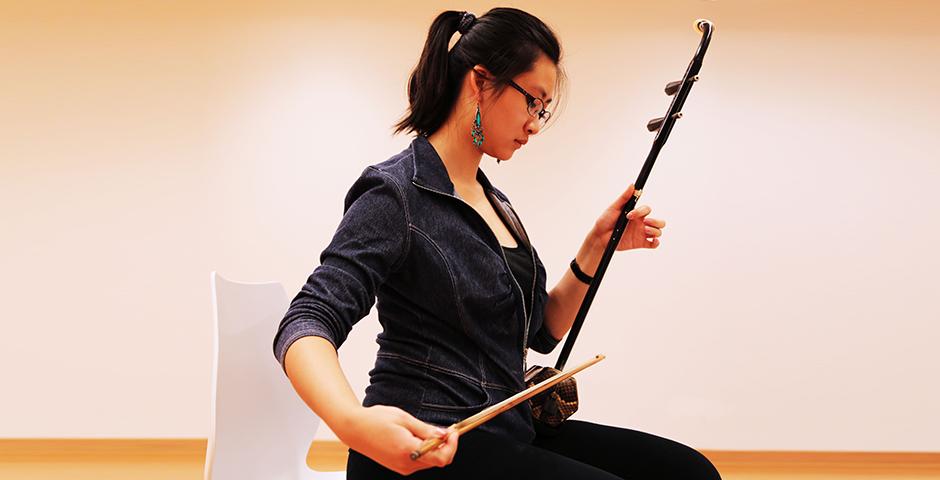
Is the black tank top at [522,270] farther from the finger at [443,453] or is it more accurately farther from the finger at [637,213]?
the finger at [443,453]

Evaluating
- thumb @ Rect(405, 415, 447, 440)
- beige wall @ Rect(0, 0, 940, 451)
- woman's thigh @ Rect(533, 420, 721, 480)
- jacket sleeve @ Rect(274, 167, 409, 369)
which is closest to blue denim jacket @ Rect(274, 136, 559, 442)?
jacket sleeve @ Rect(274, 167, 409, 369)

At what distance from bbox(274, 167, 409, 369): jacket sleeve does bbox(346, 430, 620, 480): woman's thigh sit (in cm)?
18

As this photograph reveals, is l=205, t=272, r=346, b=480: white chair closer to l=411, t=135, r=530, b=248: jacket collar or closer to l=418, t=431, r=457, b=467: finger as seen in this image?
l=411, t=135, r=530, b=248: jacket collar

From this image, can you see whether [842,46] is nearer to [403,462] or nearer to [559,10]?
[559,10]

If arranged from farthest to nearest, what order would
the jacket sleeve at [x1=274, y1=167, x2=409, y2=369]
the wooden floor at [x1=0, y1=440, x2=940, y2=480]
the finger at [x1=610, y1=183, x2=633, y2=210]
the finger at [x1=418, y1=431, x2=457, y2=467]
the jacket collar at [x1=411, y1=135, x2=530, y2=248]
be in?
the wooden floor at [x1=0, y1=440, x2=940, y2=480] < the finger at [x1=610, y1=183, x2=633, y2=210] < the jacket collar at [x1=411, y1=135, x2=530, y2=248] < the jacket sleeve at [x1=274, y1=167, x2=409, y2=369] < the finger at [x1=418, y1=431, x2=457, y2=467]

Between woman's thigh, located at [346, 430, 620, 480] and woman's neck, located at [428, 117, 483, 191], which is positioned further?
woman's neck, located at [428, 117, 483, 191]

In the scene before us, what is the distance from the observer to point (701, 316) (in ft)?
11.1

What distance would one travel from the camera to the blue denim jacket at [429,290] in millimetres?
955

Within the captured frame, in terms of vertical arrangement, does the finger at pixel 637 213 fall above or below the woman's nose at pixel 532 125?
below

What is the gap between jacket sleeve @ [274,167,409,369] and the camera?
2.83 ft

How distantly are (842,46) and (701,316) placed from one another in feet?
4.45

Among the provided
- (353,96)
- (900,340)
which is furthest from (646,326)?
(353,96)

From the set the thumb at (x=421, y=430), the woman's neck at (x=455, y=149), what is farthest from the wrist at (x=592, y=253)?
the thumb at (x=421, y=430)

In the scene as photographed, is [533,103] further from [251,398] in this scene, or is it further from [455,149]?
[251,398]
